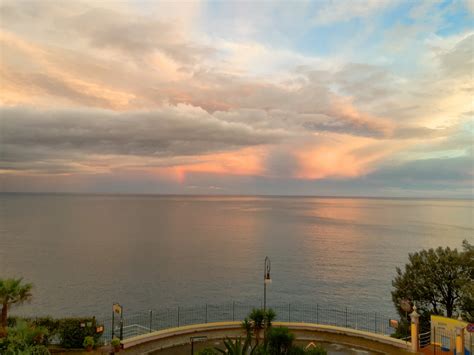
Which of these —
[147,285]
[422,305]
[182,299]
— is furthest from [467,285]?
[147,285]

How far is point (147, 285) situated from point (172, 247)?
36015 mm

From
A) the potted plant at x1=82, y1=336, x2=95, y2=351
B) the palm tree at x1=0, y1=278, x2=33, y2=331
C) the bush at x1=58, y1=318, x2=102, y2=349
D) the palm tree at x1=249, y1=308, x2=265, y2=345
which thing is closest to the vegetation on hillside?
the palm tree at x1=249, y1=308, x2=265, y2=345

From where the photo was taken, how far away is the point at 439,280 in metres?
28.0

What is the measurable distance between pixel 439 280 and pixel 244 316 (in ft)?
77.7

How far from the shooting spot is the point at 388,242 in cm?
10669

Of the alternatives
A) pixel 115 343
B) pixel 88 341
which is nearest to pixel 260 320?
pixel 115 343

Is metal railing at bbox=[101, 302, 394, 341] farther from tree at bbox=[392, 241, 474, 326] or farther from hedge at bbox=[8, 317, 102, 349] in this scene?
hedge at bbox=[8, 317, 102, 349]

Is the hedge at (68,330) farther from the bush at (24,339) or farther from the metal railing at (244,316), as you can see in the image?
the metal railing at (244,316)

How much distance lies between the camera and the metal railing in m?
41.6

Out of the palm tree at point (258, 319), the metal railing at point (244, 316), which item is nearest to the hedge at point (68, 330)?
the palm tree at point (258, 319)

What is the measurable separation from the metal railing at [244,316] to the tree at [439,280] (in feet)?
44.8

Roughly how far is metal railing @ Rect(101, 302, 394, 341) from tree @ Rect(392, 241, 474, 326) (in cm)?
1366

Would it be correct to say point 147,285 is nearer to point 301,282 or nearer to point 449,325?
point 301,282

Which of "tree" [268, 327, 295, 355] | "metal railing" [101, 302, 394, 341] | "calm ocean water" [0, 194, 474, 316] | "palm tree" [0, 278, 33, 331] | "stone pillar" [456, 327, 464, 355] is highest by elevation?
"palm tree" [0, 278, 33, 331]
